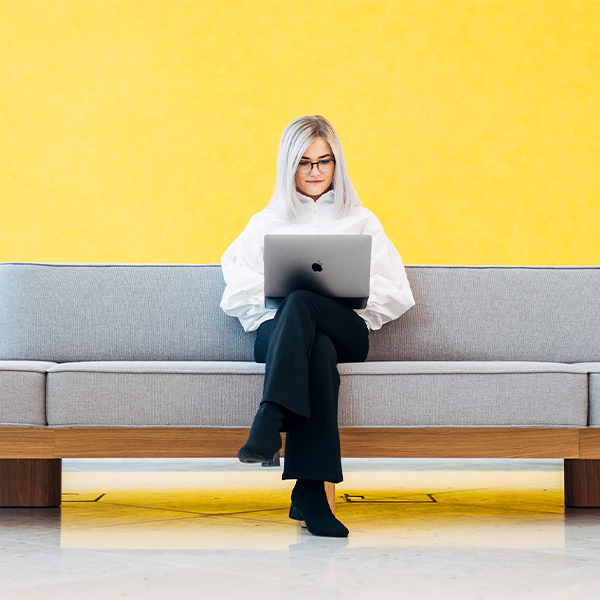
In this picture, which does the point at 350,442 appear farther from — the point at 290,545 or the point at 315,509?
→ the point at 290,545

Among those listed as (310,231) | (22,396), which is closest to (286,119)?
(310,231)

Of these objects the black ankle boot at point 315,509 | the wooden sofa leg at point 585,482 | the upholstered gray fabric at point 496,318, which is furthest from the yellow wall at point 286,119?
the black ankle boot at point 315,509

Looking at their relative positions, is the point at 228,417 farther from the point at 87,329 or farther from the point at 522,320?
the point at 522,320

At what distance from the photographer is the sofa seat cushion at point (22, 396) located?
69.4 inches

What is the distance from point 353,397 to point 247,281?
0.48 meters

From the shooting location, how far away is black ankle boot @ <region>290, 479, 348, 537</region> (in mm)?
1641

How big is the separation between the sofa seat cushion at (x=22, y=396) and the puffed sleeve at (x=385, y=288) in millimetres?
844

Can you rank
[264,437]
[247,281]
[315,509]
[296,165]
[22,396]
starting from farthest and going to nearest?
[296,165], [247,281], [22,396], [315,509], [264,437]

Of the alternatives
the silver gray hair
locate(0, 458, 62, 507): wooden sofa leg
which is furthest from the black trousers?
locate(0, 458, 62, 507): wooden sofa leg

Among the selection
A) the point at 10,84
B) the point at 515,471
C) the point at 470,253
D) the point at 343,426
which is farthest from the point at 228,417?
the point at 10,84

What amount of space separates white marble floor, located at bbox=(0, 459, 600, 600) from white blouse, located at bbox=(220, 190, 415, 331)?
21.1 inches

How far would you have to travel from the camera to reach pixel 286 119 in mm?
3471

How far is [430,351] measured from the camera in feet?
7.47

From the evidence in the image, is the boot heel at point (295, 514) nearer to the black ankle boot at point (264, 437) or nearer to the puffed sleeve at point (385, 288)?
the black ankle boot at point (264, 437)
